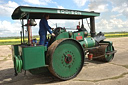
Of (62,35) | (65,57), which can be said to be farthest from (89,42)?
(65,57)

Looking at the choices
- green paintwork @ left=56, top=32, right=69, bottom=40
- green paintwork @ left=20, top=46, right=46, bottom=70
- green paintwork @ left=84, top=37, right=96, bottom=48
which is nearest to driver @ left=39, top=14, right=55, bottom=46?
green paintwork @ left=56, top=32, right=69, bottom=40

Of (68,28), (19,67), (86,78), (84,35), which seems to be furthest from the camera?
(84,35)

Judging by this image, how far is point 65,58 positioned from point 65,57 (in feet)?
0.10

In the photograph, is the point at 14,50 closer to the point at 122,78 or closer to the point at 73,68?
the point at 73,68

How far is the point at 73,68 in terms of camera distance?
13.3 ft

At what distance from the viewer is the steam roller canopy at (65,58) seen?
3623 millimetres

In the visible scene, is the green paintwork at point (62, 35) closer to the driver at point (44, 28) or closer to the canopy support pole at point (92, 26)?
the driver at point (44, 28)

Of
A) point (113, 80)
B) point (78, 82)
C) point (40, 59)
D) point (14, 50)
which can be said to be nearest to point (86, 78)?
point (78, 82)

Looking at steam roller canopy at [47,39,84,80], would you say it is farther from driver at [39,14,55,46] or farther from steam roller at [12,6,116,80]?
driver at [39,14,55,46]

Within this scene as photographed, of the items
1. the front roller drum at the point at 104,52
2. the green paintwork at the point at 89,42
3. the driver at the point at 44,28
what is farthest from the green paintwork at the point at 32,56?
the front roller drum at the point at 104,52

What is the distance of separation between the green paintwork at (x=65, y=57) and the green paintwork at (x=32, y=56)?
353 millimetres

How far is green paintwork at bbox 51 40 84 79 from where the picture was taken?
3712 mm

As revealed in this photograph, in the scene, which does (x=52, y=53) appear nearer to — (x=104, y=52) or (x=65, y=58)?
(x=65, y=58)

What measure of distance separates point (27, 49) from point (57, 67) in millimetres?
1054
